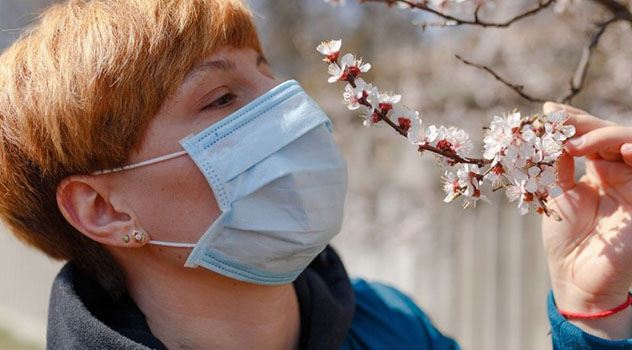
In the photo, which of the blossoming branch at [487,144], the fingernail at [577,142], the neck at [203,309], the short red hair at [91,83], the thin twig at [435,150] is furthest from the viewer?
the neck at [203,309]

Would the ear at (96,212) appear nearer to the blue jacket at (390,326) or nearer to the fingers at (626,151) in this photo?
the blue jacket at (390,326)

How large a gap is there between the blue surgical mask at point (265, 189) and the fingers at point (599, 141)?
59 cm

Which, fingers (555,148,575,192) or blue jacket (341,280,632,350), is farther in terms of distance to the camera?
blue jacket (341,280,632,350)

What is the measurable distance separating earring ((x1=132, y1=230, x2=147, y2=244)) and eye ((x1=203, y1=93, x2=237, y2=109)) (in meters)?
0.38

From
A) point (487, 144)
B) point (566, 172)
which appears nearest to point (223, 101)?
point (487, 144)

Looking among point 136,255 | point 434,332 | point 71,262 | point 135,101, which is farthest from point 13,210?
point 434,332

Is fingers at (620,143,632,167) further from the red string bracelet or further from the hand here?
the red string bracelet

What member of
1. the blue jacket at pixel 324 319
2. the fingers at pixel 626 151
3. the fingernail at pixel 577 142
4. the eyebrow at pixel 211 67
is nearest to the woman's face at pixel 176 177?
the eyebrow at pixel 211 67

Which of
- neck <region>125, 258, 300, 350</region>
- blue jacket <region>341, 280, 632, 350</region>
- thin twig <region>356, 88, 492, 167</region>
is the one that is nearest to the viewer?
thin twig <region>356, 88, 492, 167</region>

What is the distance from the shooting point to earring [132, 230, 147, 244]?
182 centimetres

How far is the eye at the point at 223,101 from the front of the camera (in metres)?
1.86

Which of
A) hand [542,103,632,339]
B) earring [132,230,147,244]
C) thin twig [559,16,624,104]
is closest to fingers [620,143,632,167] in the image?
hand [542,103,632,339]

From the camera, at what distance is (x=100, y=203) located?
1.87 metres

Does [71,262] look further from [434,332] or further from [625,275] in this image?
[625,275]
